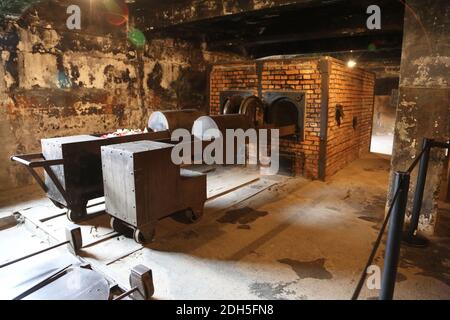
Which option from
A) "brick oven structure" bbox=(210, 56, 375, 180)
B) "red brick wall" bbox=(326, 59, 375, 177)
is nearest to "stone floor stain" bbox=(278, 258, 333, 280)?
"brick oven structure" bbox=(210, 56, 375, 180)

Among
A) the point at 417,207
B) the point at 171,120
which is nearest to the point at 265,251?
the point at 417,207

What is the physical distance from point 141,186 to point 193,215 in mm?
1028

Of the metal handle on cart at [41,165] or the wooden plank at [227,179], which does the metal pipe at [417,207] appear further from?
the metal handle on cart at [41,165]

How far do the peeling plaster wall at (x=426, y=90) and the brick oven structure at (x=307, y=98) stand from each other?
1895 millimetres

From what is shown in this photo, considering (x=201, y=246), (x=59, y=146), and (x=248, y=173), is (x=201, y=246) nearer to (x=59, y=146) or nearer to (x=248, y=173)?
(x=59, y=146)

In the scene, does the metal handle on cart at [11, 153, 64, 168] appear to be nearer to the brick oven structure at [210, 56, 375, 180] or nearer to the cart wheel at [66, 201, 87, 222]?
the cart wheel at [66, 201, 87, 222]

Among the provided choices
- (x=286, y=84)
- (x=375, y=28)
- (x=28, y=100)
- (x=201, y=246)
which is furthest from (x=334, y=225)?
(x=28, y=100)

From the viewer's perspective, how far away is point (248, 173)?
20.5 feet

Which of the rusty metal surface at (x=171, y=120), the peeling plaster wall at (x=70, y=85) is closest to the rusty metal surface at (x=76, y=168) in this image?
the rusty metal surface at (x=171, y=120)

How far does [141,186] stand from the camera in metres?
3.12

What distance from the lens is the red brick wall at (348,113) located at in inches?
229

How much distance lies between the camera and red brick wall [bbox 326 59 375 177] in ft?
19.1

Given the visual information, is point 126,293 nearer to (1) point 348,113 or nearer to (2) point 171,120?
(2) point 171,120

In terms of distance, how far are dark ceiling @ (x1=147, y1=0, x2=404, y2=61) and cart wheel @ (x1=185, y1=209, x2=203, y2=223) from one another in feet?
9.90
